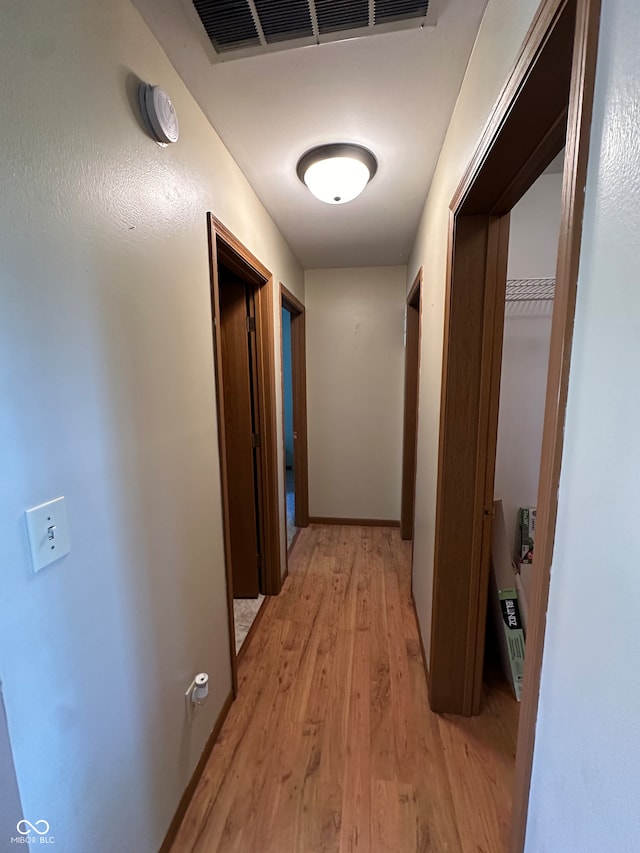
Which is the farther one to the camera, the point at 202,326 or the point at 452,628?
the point at 452,628

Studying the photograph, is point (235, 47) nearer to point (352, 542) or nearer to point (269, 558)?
point (269, 558)

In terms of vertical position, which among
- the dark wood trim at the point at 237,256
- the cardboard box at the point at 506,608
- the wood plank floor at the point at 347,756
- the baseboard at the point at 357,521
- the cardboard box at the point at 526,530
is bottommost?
the wood plank floor at the point at 347,756

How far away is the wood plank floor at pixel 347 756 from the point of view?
1141 mm

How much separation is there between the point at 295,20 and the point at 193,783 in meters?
2.45

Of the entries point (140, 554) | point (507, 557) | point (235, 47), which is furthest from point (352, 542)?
point (235, 47)

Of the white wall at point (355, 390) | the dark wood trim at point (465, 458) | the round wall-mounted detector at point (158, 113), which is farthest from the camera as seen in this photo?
the white wall at point (355, 390)

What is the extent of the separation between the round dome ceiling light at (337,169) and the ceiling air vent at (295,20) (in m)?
0.47

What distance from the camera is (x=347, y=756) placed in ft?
4.50

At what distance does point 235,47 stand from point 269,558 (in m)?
2.44

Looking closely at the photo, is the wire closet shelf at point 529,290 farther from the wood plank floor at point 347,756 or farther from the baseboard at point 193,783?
the baseboard at point 193,783

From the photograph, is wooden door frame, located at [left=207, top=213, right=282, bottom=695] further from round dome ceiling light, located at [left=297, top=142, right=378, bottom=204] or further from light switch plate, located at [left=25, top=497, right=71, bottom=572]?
light switch plate, located at [left=25, top=497, right=71, bottom=572]

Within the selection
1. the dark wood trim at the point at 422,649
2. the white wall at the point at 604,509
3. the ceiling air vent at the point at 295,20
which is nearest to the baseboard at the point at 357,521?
the dark wood trim at the point at 422,649

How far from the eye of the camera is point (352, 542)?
3.17m

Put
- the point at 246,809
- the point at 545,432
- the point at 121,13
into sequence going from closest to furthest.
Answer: the point at 545,432
the point at 121,13
the point at 246,809
